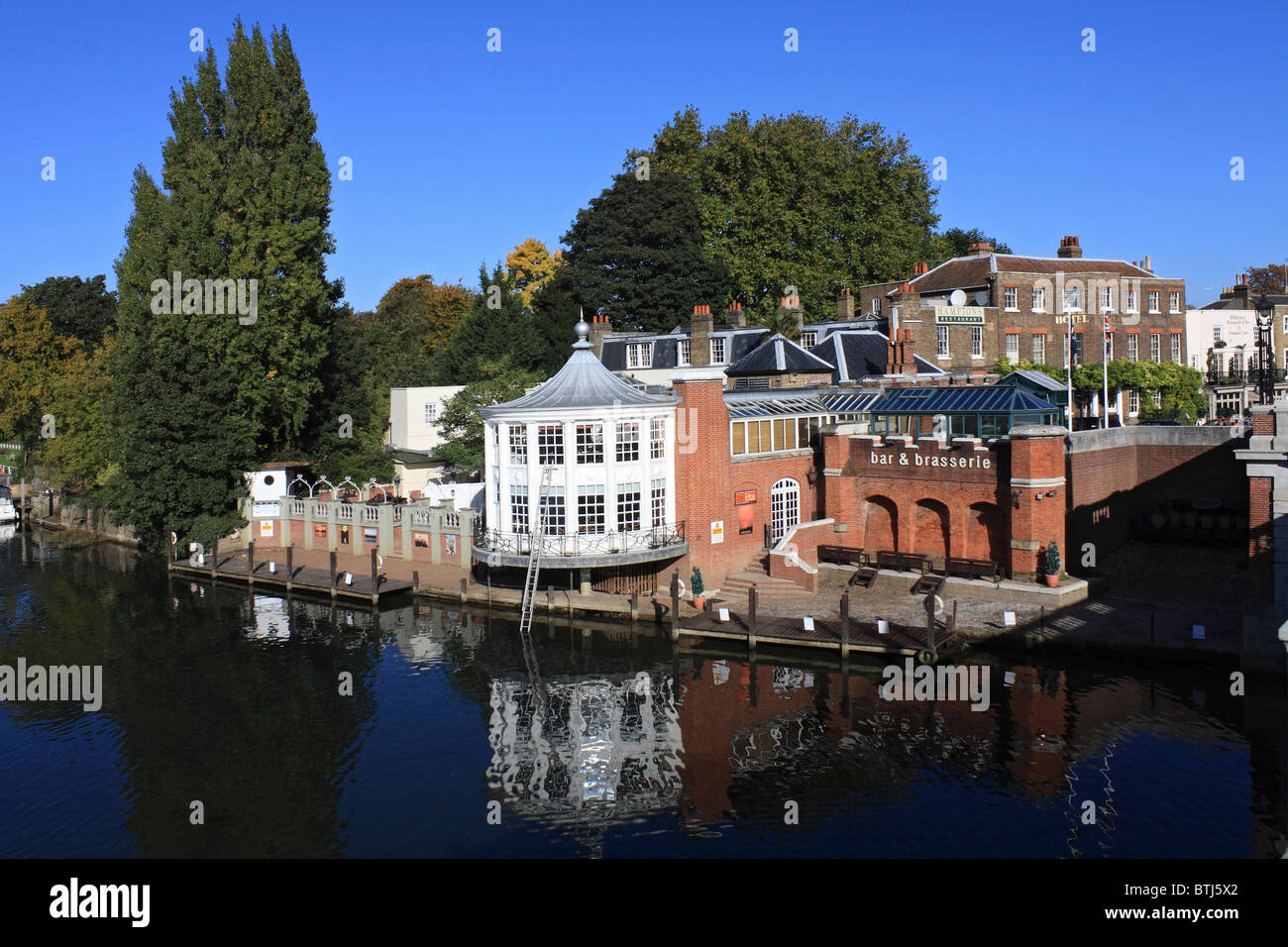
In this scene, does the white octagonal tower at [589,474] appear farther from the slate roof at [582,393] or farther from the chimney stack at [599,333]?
the chimney stack at [599,333]

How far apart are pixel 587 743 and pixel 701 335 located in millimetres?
36553

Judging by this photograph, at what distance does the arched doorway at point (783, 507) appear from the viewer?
42625 millimetres

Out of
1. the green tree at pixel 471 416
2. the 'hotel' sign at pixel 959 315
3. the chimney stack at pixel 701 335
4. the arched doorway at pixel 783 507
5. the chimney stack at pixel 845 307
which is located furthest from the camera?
the chimney stack at pixel 845 307

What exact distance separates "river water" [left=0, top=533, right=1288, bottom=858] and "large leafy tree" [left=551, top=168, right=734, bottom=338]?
41.0 meters

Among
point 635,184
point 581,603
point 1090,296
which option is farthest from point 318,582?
point 1090,296

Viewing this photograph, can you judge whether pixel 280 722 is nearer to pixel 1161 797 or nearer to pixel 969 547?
pixel 1161 797

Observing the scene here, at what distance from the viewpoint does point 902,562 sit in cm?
3916

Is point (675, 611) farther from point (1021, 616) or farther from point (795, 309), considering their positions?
point (795, 309)

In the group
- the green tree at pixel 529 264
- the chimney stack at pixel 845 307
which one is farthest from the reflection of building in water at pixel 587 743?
the green tree at pixel 529 264

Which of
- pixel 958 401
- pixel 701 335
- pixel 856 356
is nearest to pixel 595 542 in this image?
pixel 958 401

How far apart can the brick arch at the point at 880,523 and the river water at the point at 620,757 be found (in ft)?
33.0

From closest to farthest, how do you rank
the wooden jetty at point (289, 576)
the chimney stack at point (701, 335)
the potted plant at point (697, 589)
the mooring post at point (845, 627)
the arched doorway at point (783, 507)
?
the mooring post at point (845, 627) → the potted plant at point (697, 589) → the arched doorway at point (783, 507) → the wooden jetty at point (289, 576) → the chimney stack at point (701, 335)
